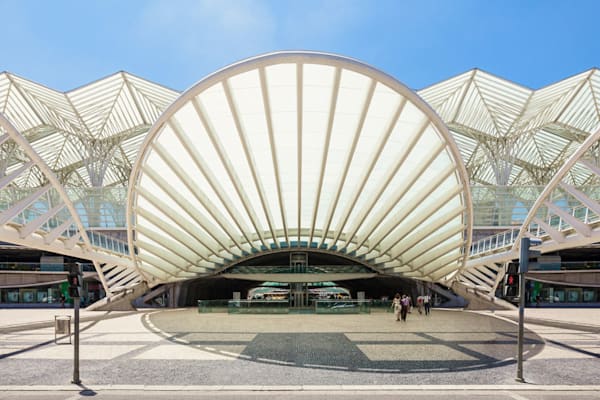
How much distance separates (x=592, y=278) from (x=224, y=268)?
120 feet

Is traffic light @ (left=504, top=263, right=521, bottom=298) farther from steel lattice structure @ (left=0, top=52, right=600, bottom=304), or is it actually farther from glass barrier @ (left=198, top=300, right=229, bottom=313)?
glass barrier @ (left=198, top=300, right=229, bottom=313)

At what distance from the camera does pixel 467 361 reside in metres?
11.1

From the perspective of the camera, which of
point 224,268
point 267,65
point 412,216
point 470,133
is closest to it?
point 267,65

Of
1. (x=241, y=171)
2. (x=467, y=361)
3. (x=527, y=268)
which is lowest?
(x=467, y=361)

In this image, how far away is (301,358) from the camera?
1147 centimetres

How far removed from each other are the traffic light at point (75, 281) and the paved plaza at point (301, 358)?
1.97 m

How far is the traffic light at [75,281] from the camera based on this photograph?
938 centimetres

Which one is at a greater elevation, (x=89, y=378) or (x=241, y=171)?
(x=241, y=171)

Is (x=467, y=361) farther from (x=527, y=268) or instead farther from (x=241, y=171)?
(x=241, y=171)

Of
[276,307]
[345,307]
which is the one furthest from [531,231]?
[276,307]

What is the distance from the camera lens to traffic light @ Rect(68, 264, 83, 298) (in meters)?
9.38

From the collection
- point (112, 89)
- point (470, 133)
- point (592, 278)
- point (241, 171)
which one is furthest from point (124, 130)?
point (592, 278)

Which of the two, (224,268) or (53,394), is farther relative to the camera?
(224,268)

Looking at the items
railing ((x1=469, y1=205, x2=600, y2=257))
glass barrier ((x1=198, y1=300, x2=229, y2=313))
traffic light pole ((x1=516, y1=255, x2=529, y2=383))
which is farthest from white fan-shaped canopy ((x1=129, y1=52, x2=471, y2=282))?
traffic light pole ((x1=516, y1=255, x2=529, y2=383))
